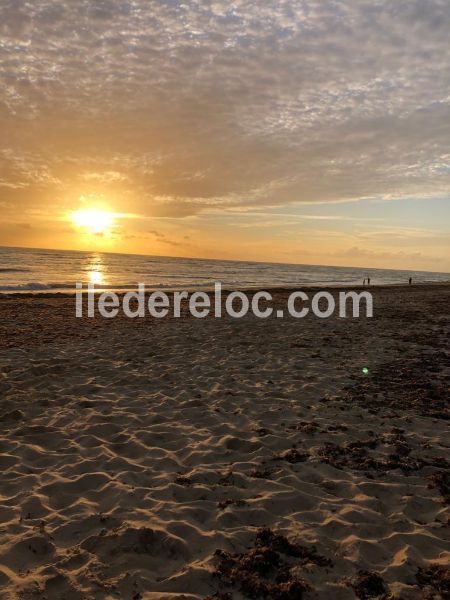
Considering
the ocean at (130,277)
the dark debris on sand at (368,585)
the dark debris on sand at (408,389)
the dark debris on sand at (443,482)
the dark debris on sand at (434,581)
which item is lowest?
the dark debris on sand at (368,585)

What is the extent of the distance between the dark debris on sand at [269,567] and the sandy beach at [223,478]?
0.5 inches

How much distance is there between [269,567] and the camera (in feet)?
11.8

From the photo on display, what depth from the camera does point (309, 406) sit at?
24.5ft

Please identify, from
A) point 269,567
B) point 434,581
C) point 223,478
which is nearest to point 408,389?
point 223,478

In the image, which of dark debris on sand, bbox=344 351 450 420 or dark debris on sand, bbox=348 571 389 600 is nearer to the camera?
dark debris on sand, bbox=348 571 389 600

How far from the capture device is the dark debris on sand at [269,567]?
3.34 m

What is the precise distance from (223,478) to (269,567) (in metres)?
1.54

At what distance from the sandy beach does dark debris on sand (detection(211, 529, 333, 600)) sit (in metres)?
0.01

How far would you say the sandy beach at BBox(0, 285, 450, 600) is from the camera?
3525mm

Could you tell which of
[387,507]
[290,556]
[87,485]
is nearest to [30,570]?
[87,485]

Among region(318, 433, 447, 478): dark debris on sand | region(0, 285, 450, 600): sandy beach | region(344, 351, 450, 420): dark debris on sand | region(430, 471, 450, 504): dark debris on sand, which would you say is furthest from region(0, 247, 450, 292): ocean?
region(430, 471, 450, 504): dark debris on sand

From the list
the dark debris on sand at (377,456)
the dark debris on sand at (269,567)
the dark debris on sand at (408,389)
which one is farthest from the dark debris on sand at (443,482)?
the dark debris on sand at (408,389)

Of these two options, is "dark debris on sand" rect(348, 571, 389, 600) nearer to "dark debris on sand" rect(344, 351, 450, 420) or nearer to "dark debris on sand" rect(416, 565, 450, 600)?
"dark debris on sand" rect(416, 565, 450, 600)

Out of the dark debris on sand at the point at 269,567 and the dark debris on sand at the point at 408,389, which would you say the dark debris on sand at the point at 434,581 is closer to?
the dark debris on sand at the point at 269,567
